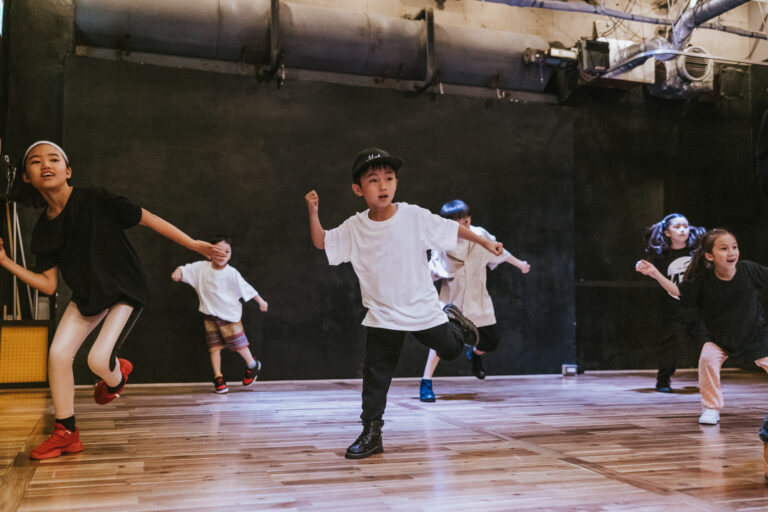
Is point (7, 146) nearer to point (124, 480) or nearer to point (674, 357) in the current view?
point (124, 480)

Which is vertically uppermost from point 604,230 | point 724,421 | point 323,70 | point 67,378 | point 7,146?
point 323,70

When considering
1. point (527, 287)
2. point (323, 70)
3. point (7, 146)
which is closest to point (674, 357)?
point (527, 287)

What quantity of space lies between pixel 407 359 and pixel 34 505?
472 cm

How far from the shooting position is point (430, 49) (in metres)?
6.66

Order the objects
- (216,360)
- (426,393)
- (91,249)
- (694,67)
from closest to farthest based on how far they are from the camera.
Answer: (91,249), (426,393), (216,360), (694,67)

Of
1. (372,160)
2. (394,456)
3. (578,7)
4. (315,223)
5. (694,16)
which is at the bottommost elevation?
(394,456)

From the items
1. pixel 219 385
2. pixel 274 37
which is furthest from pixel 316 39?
pixel 219 385

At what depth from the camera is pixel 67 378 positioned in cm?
309

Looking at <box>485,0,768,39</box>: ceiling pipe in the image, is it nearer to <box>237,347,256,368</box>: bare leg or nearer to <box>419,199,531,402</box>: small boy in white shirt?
<box>419,199,531,402</box>: small boy in white shirt

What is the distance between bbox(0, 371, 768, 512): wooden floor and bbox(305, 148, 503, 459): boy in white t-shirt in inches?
13.8

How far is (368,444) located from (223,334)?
2.99m

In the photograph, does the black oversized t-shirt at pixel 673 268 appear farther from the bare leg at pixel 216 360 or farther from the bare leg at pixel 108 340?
the bare leg at pixel 108 340

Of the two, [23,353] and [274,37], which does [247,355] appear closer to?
[23,353]

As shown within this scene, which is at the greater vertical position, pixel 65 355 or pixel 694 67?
pixel 694 67
